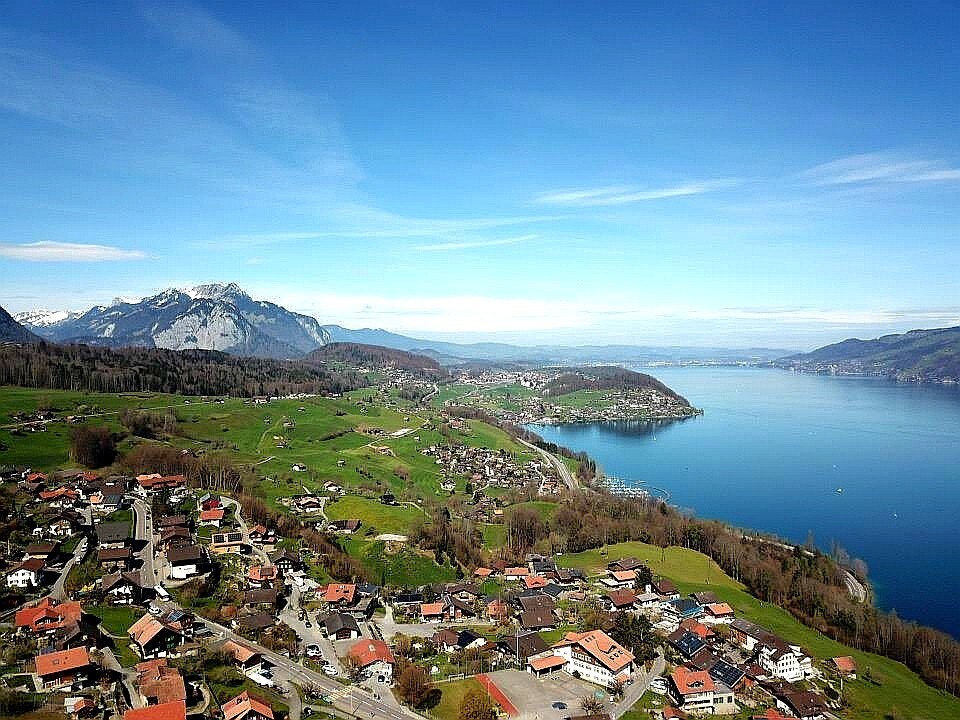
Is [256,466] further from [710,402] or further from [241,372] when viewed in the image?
[710,402]

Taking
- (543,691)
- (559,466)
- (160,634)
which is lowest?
(559,466)

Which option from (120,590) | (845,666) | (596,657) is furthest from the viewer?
(120,590)

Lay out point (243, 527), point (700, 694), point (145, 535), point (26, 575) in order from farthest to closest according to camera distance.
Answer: point (243, 527), point (145, 535), point (26, 575), point (700, 694)

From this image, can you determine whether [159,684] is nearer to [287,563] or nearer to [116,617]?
[116,617]

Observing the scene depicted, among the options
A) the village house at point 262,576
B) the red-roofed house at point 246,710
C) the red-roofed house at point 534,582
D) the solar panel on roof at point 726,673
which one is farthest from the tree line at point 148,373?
the solar panel on roof at point 726,673

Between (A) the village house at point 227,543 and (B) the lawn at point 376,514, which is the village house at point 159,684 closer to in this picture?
(A) the village house at point 227,543

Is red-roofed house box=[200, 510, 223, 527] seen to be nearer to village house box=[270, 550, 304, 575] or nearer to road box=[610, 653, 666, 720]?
village house box=[270, 550, 304, 575]

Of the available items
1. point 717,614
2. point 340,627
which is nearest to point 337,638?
point 340,627
